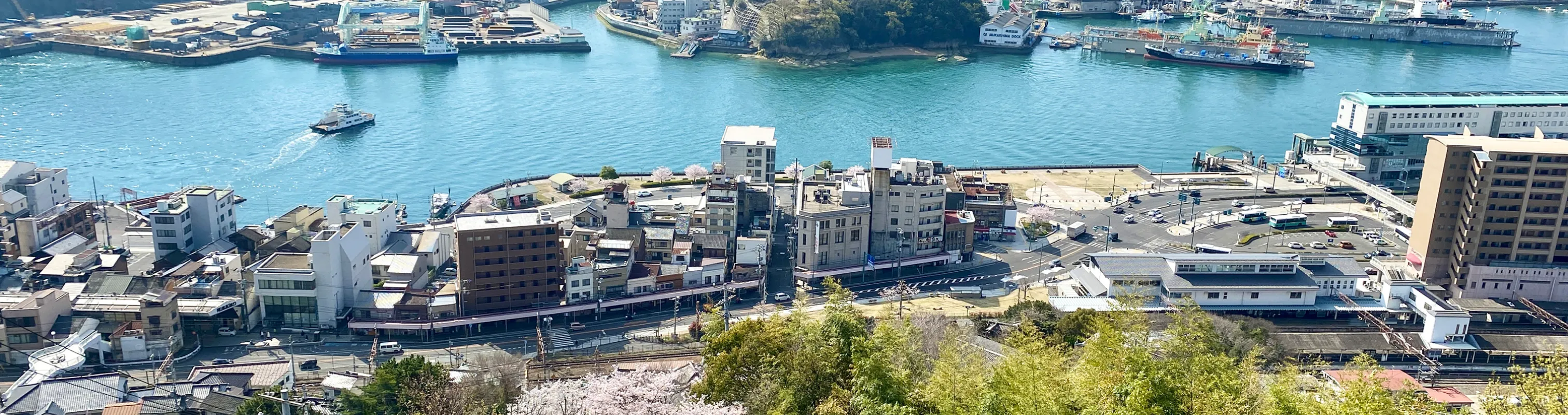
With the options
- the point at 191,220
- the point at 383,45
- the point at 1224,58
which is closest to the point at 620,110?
the point at 383,45

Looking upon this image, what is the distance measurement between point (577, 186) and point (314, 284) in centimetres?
1358

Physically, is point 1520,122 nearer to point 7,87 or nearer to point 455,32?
point 455,32

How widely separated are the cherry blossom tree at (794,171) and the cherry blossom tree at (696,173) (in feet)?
10.3

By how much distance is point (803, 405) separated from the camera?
58.4 feet

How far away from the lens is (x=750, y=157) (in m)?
39.2

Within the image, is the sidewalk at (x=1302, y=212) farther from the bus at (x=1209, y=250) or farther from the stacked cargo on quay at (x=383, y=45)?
the stacked cargo on quay at (x=383, y=45)

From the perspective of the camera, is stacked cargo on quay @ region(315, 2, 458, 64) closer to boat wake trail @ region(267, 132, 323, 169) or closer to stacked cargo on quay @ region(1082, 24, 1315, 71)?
boat wake trail @ region(267, 132, 323, 169)

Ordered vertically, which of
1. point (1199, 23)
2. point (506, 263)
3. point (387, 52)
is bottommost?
point (506, 263)

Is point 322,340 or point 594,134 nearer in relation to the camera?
point 322,340

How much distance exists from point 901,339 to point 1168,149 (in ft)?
118

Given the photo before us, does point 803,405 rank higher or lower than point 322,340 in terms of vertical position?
higher

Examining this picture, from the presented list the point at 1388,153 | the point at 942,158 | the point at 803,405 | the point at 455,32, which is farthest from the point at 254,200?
the point at 1388,153

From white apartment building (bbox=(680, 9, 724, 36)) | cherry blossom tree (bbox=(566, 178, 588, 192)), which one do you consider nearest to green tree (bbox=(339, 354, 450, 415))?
cherry blossom tree (bbox=(566, 178, 588, 192))

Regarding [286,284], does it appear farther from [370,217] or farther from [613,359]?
[613,359]
